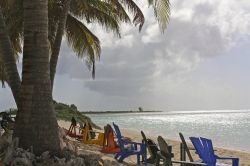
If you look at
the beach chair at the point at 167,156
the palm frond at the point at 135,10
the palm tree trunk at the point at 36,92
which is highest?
the palm frond at the point at 135,10

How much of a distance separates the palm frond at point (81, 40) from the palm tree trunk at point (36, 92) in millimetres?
9017

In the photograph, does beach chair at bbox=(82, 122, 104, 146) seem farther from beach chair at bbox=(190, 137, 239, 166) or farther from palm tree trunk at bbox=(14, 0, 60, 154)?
palm tree trunk at bbox=(14, 0, 60, 154)

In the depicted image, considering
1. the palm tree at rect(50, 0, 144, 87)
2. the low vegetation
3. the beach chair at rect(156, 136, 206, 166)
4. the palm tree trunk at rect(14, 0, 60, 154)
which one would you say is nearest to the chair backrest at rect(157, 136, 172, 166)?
the beach chair at rect(156, 136, 206, 166)

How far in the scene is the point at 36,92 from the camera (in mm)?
8430

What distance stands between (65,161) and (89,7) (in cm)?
1015

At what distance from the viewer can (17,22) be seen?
16625 millimetres

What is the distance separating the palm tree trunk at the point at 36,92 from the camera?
8312 millimetres

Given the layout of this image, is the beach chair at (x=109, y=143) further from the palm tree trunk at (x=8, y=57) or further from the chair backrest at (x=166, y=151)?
Result: the chair backrest at (x=166, y=151)

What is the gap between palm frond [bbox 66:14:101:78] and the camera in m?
17.6

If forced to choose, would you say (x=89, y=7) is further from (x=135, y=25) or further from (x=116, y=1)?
(x=135, y=25)

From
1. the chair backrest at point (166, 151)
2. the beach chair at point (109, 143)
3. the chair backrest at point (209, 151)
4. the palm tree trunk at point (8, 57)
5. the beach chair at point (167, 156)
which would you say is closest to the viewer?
the beach chair at point (167, 156)

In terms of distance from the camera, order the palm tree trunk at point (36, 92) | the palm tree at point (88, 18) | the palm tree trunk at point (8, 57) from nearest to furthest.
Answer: the palm tree trunk at point (36, 92) < the palm tree trunk at point (8, 57) < the palm tree at point (88, 18)

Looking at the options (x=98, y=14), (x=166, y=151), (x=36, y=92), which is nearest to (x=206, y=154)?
(x=166, y=151)

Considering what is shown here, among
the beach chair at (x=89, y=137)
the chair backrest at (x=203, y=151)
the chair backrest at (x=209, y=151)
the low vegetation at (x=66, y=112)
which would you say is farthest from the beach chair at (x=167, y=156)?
the low vegetation at (x=66, y=112)
